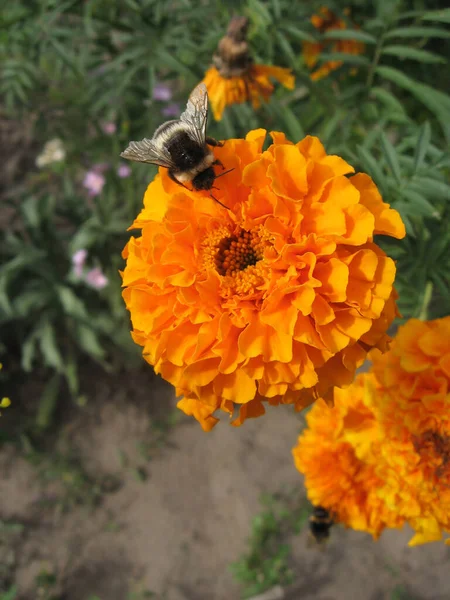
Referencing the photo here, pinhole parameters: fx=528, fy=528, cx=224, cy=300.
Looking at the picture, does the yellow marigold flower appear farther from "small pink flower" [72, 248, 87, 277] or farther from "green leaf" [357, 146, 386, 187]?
"small pink flower" [72, 248, 87, 277]

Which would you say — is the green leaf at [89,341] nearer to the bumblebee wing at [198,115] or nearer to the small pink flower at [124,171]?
the small pink flower at [124,171]

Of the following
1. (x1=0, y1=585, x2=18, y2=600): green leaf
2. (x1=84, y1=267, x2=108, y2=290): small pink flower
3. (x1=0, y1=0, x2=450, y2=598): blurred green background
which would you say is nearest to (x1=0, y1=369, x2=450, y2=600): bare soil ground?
(x1=0, y1=585, x2=18, y2=600): green leaf

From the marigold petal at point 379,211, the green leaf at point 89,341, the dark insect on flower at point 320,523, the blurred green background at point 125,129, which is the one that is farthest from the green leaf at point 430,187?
the green leaf at point 89,341

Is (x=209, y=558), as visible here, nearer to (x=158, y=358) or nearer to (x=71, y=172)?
(x=158, y=358)

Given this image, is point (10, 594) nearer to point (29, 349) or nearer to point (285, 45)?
point (29, 349)

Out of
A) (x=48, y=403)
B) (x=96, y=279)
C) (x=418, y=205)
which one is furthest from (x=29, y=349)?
(x=418, y=205)
